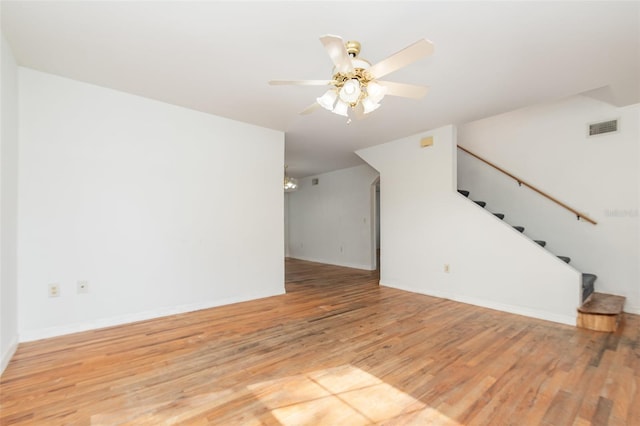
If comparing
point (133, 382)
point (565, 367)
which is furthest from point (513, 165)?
point (133, 382)

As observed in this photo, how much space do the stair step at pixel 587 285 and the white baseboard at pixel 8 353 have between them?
5.60 meters

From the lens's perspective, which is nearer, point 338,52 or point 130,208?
point 338,52

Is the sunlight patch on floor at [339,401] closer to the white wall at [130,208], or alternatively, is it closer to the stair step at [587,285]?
the white wall at [130,208]

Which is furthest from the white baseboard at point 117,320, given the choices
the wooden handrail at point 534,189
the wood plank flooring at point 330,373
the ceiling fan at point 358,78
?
the wooden handrail at point 534,189

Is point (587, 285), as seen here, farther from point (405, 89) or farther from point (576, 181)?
point (405, 89)

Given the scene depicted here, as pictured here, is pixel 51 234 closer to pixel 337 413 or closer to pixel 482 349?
pixel 337 413

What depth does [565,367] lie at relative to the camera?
2.18m

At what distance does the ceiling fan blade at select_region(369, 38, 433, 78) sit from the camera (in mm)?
1552

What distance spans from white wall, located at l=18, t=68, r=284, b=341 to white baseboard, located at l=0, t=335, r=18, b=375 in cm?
18

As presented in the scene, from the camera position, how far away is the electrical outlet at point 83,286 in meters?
2.89

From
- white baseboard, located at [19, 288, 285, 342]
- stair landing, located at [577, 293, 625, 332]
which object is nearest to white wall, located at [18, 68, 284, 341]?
white baseboard, located at [19, 288, 285, 342]

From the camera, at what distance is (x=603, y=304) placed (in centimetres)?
317

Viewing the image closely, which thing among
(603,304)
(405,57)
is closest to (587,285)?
(603,304)

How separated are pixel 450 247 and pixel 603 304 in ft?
5.64
